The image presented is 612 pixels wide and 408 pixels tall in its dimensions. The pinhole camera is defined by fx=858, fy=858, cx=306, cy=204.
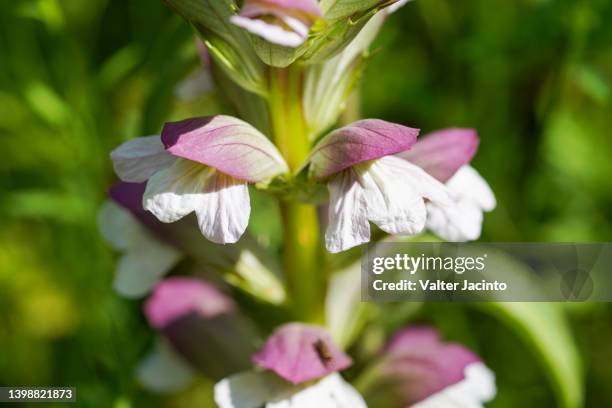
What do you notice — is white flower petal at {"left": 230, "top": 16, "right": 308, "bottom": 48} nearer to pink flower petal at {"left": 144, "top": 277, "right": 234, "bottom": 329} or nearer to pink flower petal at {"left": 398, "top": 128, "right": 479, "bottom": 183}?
pink flower petal at {"left": 398, "top": 128, "right": 479, "bottom": 183}

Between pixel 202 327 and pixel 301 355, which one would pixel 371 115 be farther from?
pixel 301 355

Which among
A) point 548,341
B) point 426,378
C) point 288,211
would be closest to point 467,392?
point 426,378

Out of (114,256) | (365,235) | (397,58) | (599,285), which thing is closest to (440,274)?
(599,285)

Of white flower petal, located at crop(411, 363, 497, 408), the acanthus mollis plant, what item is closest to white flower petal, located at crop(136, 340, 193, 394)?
the acanthus mollis plant

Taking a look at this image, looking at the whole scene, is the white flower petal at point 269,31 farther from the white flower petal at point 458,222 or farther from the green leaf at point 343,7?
the white flower petal at point 458,222

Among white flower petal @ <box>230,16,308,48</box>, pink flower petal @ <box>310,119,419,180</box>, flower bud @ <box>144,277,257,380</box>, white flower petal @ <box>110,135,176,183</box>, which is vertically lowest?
flower bud @ <box>144,277,257,380</box>

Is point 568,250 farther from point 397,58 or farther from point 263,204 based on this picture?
point 397,58
